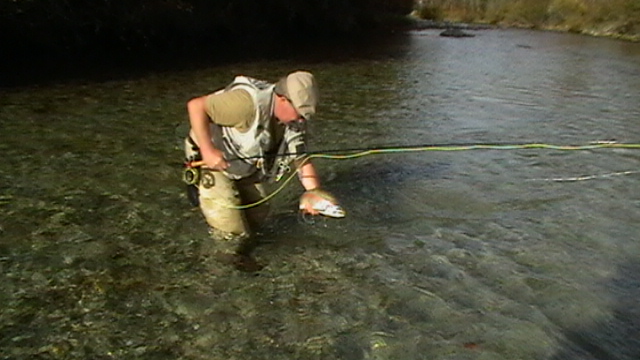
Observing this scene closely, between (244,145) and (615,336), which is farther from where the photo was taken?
(244,145)

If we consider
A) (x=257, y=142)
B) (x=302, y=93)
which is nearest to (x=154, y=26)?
(x=257, y=142)

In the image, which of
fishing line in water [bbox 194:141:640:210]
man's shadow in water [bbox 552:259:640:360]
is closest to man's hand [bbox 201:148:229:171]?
fishing line in water [bbox 194:141:640:210]

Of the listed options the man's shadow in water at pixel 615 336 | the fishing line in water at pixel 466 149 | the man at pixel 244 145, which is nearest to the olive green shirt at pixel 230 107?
the man at pixel 244 145

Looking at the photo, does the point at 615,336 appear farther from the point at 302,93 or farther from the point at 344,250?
the point at 302,93

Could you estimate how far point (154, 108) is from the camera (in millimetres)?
12102

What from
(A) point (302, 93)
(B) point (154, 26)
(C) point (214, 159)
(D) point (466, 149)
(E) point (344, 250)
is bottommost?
(B) point (154, 26)

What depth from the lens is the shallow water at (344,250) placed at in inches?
185

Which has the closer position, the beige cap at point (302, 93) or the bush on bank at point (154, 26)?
the beige cap at point (302, 93)

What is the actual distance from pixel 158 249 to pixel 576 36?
28.5m

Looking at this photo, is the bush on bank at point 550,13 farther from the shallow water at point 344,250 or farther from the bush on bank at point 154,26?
the shallow water at point 344,250

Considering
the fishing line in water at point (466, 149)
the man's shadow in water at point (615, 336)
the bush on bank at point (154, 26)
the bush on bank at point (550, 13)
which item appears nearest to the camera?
the man's shadow in water at point (615, 336)

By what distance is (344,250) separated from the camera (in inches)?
240

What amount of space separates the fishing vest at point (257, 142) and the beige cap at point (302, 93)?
0.77 ft

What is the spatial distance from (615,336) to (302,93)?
2694mm
